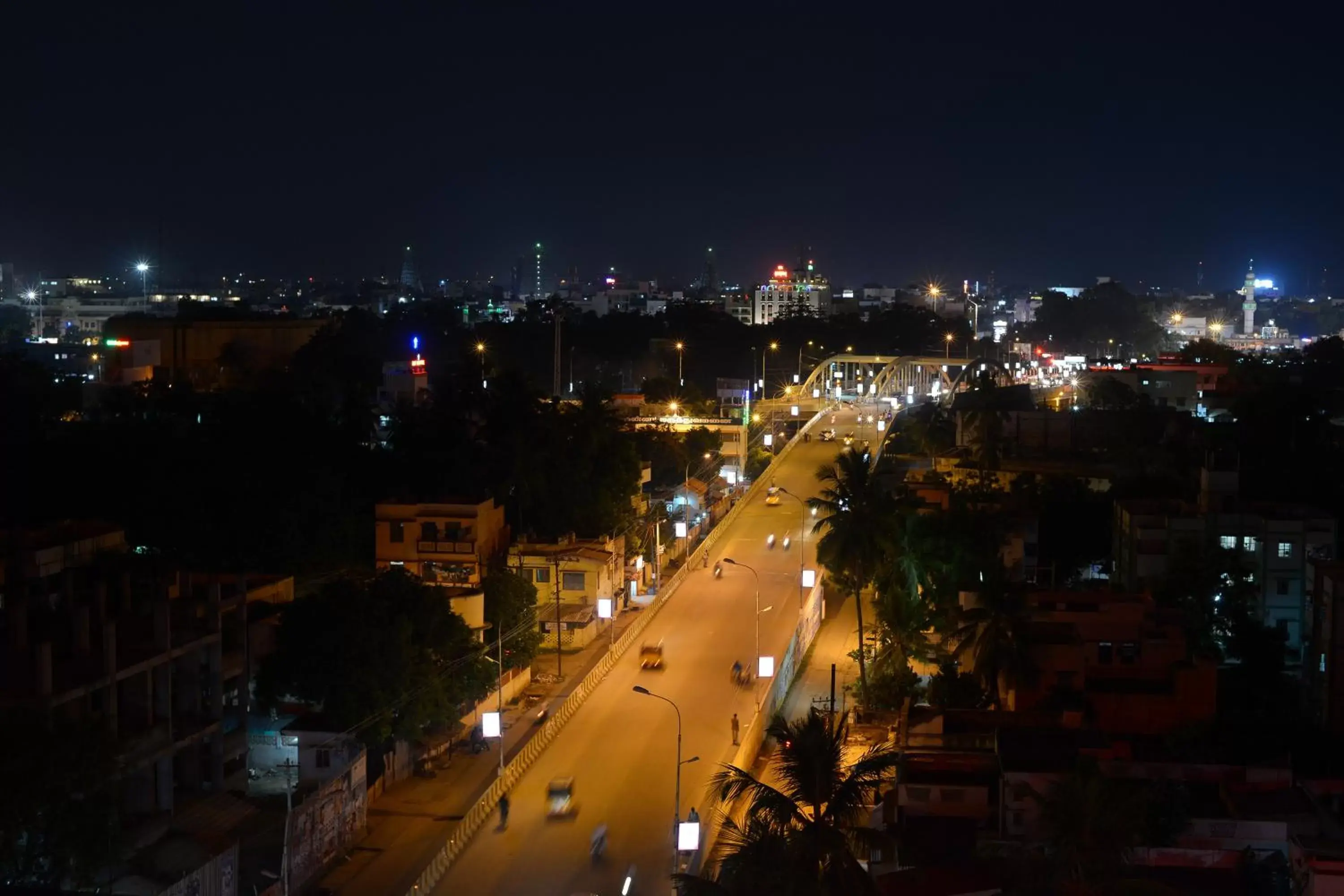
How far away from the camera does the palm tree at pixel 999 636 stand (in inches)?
578

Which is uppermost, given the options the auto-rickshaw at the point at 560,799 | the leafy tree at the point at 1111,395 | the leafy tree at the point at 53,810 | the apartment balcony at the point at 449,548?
the leafy tree at the point at 1111,395

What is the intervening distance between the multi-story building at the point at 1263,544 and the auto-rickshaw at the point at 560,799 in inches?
367

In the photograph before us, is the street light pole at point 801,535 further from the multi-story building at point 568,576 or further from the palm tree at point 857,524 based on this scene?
the multi-story building at point 568,576

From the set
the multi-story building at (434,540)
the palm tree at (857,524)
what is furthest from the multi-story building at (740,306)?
the palm tree at (857,524)

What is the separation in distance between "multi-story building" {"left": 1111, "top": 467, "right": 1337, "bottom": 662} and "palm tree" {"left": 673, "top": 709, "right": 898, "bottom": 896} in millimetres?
11026

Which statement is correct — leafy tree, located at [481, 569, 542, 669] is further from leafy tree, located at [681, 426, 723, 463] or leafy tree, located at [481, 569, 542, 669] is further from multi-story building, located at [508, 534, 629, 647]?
leafy tree, located at [681, 426, 723, 463]

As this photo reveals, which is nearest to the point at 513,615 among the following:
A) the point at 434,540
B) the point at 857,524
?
the point at 434,540

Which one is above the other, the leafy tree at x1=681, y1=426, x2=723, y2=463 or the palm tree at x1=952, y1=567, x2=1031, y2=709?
the leafy tree at x1=681, y1=426, x2=723, y2=463

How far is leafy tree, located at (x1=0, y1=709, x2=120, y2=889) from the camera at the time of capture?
8766mm

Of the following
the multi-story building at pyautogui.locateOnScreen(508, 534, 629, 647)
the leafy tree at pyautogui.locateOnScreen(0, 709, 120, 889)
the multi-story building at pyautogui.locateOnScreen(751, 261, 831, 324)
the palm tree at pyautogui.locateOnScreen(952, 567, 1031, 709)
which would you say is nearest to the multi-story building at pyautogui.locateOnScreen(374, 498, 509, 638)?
the multi-story building at pyautogui.locateOnScreen(508, 534, 629, 647)

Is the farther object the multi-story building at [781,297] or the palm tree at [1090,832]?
the multi-story building at [781,297]

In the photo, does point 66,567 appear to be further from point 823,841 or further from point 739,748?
point 823,841

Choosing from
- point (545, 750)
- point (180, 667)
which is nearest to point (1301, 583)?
point (545, 750)

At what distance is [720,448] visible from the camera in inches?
1326
